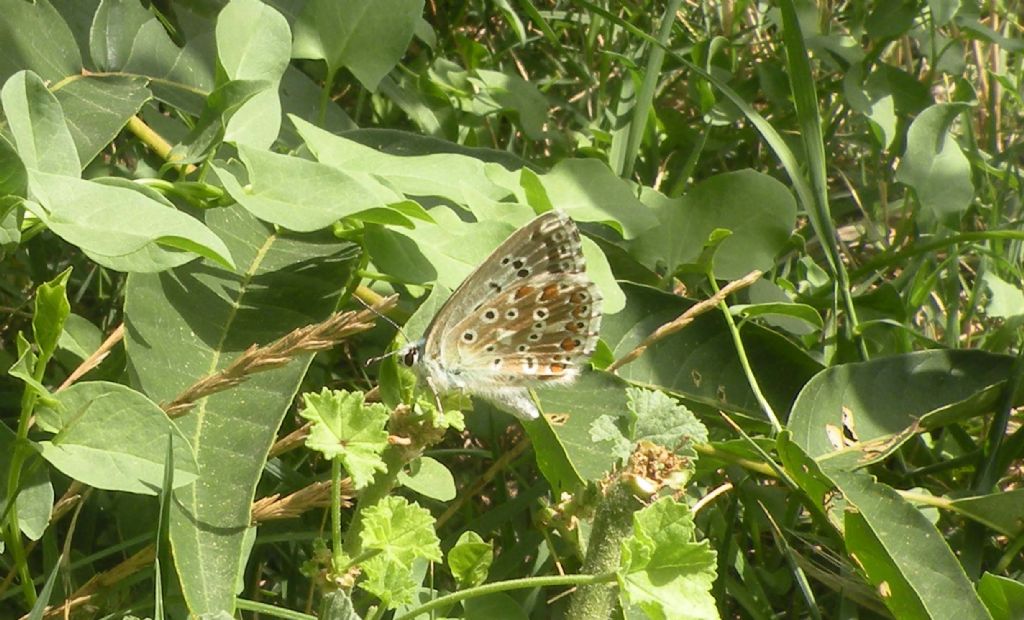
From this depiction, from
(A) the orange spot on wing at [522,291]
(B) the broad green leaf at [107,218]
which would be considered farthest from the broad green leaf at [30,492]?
(A) the orange spot on wing at [522,291]

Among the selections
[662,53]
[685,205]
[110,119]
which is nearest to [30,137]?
[110,119]

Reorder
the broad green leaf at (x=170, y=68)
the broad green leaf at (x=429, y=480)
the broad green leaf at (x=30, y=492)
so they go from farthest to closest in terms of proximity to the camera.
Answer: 1. the broad green leaf at (x=170, y=68)
2. the broad green leaf at (x=429, y=480)
3. the broad green leaf at (x=30, y=492)

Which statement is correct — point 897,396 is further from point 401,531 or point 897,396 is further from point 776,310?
point 401,531

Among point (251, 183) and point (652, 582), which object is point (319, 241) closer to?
point (251, 183)

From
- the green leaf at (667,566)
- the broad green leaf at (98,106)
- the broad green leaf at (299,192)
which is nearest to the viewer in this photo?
the green leaf at (667,566)

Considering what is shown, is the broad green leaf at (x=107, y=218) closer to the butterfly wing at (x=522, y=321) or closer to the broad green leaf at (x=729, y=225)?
the butterfly wing at (x=522, y=321)

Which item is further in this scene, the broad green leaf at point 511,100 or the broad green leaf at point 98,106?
the broad green leaf at point 511,100

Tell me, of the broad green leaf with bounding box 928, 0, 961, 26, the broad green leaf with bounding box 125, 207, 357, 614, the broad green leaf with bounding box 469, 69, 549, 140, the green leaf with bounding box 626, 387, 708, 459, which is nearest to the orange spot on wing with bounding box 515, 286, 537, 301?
the broad green leaf with bounding box 125, 207, 357, 614
